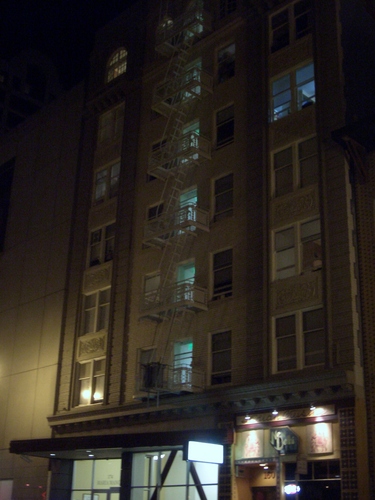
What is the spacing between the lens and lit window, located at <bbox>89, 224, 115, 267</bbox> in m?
35.2

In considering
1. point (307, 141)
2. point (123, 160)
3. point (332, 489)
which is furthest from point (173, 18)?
point (332, 489)

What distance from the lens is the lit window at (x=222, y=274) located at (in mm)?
28344

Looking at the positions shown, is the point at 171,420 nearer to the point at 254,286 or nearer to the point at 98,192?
the point at 254,286

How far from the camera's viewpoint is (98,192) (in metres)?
37.6

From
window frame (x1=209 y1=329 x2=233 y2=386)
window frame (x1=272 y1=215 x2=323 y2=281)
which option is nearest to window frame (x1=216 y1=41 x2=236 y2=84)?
window frame (x1=272 y1=215 x2=323 y2=281)

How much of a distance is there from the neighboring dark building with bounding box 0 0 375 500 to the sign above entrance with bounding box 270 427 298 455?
2.3 inches

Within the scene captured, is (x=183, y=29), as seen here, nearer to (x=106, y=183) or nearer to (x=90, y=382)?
(x=106, y=183)

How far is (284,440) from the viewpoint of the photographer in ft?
77.5

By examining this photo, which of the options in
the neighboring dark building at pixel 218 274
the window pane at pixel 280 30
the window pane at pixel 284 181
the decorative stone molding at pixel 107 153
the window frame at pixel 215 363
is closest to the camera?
the neighboring dark building at pixel 218 274

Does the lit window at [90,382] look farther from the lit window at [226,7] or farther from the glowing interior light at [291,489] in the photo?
the lit window at [226,7]

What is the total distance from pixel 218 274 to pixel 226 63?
1113cm

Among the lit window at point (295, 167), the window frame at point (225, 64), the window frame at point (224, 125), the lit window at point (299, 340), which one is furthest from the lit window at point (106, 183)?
the lit window at point (299, 340)

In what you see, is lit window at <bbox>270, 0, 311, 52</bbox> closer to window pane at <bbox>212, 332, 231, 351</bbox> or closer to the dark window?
window pane at <bbox>212, 332, 231, 351</bbox>

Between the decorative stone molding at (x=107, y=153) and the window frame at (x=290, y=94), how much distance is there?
10.8m
